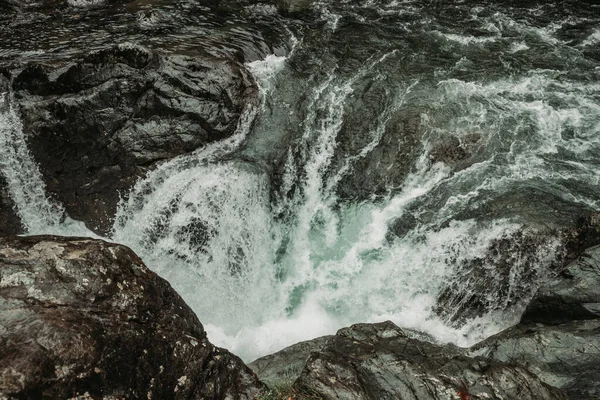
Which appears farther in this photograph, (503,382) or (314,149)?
(314,149)

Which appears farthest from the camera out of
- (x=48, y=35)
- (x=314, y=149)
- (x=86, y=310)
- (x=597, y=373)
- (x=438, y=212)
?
(x=48, y=35)

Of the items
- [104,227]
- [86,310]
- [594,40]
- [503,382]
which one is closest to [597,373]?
[503,382]

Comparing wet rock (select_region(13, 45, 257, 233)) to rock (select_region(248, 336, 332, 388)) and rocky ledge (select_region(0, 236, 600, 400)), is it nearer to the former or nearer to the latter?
rock (select_region(248, 336, 332, 388))

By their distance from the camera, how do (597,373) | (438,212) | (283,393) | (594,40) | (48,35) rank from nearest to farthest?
Result: (283,393) < (597,373) < (438,212) < (48,35) < (594,40)

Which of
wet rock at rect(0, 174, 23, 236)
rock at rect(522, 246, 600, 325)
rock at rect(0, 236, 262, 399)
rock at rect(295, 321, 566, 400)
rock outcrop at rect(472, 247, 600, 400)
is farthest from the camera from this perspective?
wet rock at rect(0, 174, 23, 236)

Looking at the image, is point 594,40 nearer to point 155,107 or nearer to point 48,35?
point 155,107

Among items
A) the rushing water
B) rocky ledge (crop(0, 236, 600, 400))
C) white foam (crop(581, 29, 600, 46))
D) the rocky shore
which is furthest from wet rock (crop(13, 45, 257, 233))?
white foam (crop(581, 29, 600, 46))

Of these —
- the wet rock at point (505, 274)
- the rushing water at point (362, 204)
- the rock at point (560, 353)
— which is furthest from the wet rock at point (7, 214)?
the rock at point (560, 353)
